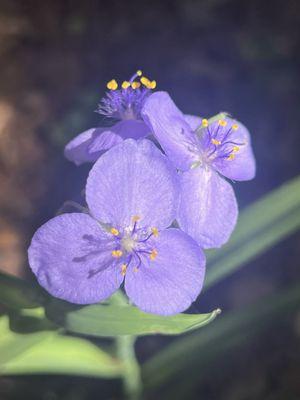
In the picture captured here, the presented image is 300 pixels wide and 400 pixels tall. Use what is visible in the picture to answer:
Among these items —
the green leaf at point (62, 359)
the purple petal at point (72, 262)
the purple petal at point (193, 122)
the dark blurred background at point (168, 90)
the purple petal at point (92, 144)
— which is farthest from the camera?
the dark blurred background at point (168, 90)

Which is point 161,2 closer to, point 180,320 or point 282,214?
point 282,214

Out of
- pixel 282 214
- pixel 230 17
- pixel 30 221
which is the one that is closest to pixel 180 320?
pixel 282 214

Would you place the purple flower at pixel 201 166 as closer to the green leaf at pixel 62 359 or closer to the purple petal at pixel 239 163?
the purple petal at pixel 239 163

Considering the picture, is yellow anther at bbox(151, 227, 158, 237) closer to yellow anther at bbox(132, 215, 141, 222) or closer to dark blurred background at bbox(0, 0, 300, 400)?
yellow anther at bbox(132, 215, 141, 222)

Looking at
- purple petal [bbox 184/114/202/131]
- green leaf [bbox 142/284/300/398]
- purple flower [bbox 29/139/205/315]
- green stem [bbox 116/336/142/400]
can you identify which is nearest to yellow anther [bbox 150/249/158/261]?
purple flower [bbox 29/139/205/315]

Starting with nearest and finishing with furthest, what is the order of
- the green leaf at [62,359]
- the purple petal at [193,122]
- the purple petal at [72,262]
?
the purple petal at [72,262], the purple petal at [193,122], the green leaf at [62,359]

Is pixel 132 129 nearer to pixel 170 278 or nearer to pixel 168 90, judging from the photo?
pixel 170 278

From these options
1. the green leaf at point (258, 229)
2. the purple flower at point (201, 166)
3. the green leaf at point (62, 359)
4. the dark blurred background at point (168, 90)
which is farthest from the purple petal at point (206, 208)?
the dark blurred background at point (168, 90)
